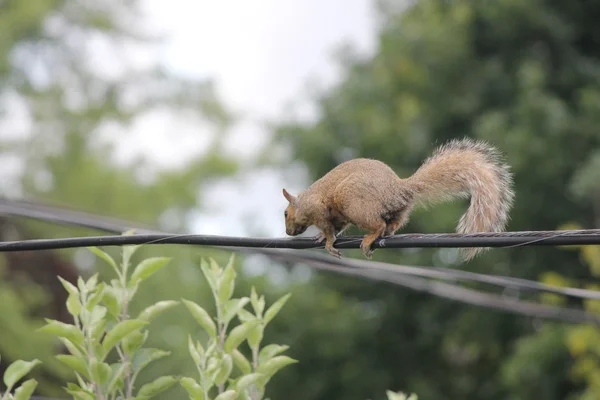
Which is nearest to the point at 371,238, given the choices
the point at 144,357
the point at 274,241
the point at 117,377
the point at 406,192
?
the point at 406,192

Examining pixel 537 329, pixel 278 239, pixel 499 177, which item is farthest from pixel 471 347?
pixel 278 239

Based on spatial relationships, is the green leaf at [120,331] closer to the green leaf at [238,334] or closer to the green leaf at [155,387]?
the green leaf at [155,387]

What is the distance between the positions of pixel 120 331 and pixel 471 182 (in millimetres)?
1521

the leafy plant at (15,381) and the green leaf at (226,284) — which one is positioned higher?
the green leaf at (226,284)

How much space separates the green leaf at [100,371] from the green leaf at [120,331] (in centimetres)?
6

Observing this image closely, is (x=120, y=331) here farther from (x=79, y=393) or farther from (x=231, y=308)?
(x=231, y=308)

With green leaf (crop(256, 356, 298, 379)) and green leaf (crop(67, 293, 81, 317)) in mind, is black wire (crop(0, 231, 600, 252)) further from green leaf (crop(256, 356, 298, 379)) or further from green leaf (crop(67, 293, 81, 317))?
green leaf (crop(256, 356, 298, 379))

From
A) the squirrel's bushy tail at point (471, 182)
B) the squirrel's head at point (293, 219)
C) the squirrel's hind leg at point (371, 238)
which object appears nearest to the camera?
the squirrel's hind leg at point (371, 238)

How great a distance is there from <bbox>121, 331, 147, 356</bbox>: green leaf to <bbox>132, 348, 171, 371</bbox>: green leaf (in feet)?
0.09

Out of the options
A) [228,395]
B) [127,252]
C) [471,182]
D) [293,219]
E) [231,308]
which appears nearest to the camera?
[228,395]

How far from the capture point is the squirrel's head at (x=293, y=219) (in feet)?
12.3

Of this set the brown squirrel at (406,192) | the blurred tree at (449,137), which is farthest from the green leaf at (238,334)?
the blurred tree at (449,137)

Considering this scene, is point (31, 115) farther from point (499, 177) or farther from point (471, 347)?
point (499, 177)

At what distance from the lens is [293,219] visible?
3.77 m
